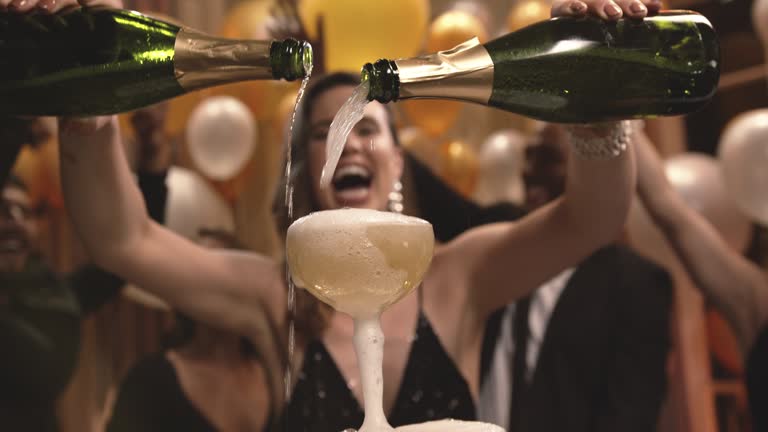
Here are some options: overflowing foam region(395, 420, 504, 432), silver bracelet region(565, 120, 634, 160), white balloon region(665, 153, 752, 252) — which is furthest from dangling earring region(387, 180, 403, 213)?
white balloon region(665, 153, 752, 252)

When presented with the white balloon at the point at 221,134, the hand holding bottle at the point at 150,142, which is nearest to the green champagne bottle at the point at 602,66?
the hand holding bottle at the point at 150,142

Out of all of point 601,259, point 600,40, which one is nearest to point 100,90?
point 600,40

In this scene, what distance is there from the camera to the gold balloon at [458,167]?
102 inches

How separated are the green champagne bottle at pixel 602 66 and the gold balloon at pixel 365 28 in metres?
1.14

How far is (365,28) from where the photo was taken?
6.39ft

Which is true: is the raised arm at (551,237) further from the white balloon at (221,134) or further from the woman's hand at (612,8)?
Result: the white balloon at (221,134)

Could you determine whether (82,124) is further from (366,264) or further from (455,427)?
(455,427)

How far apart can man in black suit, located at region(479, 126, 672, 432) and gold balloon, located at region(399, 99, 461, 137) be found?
0.73 m

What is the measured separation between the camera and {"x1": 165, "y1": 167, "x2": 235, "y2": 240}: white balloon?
224cm

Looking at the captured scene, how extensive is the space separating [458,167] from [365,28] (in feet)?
2.55

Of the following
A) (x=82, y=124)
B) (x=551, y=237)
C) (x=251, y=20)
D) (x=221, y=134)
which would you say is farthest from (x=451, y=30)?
(x=82, y=124)

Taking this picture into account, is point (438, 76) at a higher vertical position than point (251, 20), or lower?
lower

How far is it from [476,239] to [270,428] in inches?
33.6

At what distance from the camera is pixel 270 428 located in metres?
1.90
